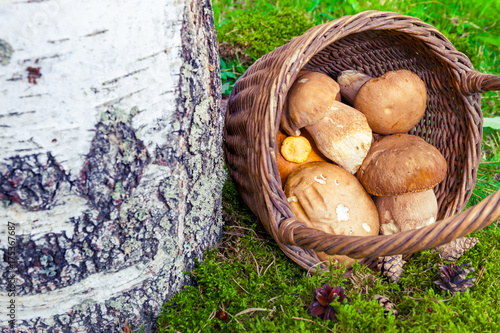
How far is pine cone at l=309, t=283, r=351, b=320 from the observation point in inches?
46.7

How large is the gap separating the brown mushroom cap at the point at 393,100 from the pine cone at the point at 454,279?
68 cm

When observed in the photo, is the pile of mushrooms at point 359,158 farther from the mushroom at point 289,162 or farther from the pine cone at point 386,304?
the pine cone at point 386,304

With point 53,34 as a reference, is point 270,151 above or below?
below

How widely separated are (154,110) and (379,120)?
3.67 ft

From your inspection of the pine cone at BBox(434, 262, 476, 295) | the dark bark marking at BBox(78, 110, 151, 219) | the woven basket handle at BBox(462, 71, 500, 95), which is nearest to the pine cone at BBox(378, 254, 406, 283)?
the pine cone at BBox(434, 262, 476, 295)

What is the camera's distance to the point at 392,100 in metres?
1.60

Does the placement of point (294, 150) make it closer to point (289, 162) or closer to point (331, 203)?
point (289, 162)

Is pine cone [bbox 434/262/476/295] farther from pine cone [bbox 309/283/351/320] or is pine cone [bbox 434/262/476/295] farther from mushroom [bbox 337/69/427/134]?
mushroom [bbox 337/69/427/134]

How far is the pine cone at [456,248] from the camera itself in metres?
1.50

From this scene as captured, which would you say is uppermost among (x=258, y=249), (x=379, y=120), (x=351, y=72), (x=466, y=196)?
(x=351, y=72)

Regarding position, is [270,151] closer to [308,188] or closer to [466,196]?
[308,188]

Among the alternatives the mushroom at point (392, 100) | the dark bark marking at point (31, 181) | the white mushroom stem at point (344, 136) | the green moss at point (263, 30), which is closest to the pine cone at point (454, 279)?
the white mushroom stem at point (344, 136)

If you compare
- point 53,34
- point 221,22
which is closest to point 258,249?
point 53,34

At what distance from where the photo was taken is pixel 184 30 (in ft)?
3.31
